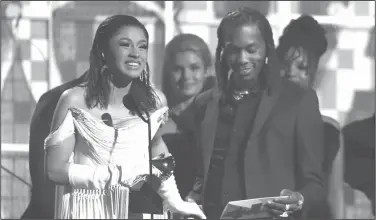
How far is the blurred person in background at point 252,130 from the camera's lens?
17.9 ft

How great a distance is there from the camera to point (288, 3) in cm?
572

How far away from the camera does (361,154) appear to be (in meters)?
5.72

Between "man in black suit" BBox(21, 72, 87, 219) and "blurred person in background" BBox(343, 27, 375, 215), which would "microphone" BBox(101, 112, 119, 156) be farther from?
"blurred person in background" BBox(343, 27, 375, 215)

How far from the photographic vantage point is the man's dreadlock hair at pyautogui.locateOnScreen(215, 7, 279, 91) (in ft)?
18.2

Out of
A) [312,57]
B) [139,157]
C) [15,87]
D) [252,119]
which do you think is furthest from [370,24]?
[15,87]

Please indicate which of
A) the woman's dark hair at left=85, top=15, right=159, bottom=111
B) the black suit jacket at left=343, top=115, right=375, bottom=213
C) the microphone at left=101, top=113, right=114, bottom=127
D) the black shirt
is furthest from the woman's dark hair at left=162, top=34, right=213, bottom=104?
the black suit jacket at left=343, top=115, right=375, bottom=213

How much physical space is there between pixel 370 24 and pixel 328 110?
0.60 m

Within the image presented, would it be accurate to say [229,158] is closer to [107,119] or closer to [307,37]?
[107,119]

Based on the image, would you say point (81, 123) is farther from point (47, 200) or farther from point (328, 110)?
point (328, 110)

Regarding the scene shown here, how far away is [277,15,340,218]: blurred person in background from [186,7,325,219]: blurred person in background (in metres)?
0.07

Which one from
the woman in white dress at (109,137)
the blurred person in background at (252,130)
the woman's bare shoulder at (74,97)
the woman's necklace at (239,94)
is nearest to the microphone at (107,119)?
the woman in white dress at (109,137)

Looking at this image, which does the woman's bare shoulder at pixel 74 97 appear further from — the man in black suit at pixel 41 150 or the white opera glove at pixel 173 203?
the white opera glove at pixel 173 203

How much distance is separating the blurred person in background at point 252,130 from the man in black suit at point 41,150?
32.8 inches

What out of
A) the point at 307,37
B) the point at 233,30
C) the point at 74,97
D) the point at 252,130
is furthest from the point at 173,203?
the point at 307,37
